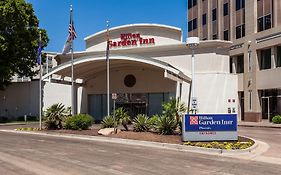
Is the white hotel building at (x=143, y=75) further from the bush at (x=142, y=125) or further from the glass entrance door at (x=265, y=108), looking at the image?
the bush at (x=142, y=125)

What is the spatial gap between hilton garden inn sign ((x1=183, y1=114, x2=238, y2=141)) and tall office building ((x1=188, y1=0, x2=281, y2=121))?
21051 millimetres

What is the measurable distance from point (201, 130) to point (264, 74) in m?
23.8

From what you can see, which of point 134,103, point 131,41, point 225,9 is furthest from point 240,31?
point 134,103

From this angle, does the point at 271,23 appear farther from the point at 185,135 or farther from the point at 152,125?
the point at 185,135

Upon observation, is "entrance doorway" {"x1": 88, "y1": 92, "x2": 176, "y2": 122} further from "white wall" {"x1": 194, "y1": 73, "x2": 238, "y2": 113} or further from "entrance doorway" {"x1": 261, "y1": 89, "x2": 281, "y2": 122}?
"entrance doorway" {"x1": 261, "y1": 89, "x2": 281, "y2": 122}

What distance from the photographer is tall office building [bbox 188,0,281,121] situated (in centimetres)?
4203

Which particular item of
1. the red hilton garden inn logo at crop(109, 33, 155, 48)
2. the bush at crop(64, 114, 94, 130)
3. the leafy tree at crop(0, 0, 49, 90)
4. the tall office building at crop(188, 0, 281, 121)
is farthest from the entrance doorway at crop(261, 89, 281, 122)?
the leafy tree at crop(0, 0, 49, 90)

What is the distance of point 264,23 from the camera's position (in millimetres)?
43906

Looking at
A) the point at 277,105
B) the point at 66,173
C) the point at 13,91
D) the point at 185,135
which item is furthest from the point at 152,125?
the point at 13,91

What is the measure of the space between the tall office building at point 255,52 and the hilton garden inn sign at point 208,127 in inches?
829

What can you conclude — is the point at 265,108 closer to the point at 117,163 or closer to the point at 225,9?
the point at 225,9

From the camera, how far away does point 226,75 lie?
4247cm

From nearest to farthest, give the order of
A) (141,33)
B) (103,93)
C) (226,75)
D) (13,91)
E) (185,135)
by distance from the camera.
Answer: (185,135) → (226,75) → (141,33) → (103,93) → (13,91)

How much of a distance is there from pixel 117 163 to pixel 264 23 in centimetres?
3355
